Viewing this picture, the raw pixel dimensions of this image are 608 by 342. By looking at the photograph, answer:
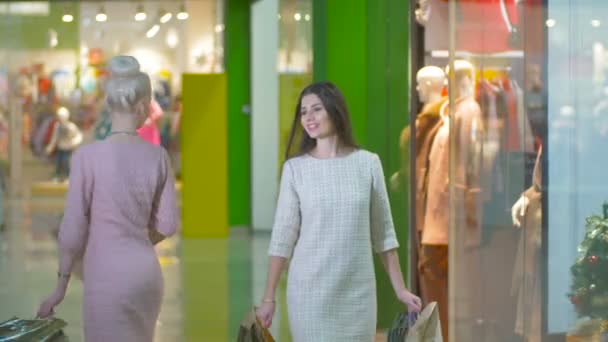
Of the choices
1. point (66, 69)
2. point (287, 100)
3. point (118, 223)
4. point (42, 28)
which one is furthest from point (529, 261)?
point (66, 69)

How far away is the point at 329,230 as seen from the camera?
5402 millimetres

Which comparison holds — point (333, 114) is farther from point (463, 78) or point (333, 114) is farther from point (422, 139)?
point (422, 139)

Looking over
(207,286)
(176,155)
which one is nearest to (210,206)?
(207,286)

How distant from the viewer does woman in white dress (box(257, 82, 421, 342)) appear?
539 centimetres

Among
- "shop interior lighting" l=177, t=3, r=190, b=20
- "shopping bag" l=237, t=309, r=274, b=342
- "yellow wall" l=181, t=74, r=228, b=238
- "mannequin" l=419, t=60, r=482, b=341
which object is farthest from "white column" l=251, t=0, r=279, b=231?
"shopping bag" l=237, t=309, r=274, b=342

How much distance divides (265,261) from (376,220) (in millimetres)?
9083

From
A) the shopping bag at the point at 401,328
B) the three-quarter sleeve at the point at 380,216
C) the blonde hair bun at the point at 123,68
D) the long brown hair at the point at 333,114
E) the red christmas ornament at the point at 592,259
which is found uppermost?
the blonde hair bun at the point at 123,68

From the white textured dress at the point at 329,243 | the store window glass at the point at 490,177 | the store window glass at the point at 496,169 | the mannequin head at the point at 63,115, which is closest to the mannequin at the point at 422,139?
the store window glass at the point at 490,177

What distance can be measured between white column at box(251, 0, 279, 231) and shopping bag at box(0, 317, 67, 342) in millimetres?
13341

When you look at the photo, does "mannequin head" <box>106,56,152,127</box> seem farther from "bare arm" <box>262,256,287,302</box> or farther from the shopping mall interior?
"bare arm" <box>262,256,287,302</box>

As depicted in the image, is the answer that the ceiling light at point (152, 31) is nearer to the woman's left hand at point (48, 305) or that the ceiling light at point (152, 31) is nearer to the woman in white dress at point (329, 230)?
the woman in white dress at point (329, 230)

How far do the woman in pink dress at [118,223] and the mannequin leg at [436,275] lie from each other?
3526mm

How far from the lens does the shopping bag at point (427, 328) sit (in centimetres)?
504

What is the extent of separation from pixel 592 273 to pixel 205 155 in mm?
12147
